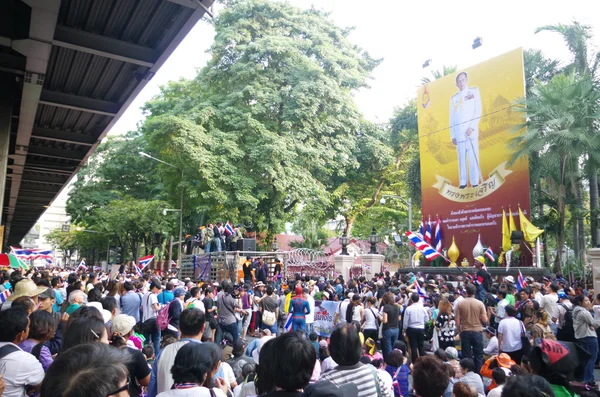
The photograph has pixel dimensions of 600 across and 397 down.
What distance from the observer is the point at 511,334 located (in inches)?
336

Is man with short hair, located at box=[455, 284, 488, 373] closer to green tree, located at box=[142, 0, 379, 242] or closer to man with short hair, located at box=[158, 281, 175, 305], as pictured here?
man with short hair, located at box=[158, 281, 175, 305]

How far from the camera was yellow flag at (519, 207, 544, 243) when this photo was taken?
22328 mm

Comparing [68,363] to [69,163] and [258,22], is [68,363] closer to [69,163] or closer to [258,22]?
[69,163]

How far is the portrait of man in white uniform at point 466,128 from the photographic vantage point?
2698 cm

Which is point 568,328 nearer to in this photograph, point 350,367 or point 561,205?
point 350,367

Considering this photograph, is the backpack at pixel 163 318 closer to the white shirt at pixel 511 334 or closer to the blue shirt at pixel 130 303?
the blue shirt at pixel 130 303

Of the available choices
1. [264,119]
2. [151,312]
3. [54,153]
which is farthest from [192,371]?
[264,119]

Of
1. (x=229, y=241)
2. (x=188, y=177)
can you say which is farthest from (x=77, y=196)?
(x=229, y=241)

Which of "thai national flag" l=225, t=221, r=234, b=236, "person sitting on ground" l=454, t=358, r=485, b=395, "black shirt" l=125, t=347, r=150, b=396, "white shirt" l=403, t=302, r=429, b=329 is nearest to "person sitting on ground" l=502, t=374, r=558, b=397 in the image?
"black shirt" l=125, t=347, r=150, b=396

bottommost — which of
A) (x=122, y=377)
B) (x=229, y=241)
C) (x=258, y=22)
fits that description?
(x=122, y=377)

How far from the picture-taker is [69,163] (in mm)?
16500

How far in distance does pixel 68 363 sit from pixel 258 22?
103ft

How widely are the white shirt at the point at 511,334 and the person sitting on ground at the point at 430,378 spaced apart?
5.75 meters

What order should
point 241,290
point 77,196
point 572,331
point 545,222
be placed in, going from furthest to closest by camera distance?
point 77,196 → point 545,222 → point 241,290 → point 572,331
